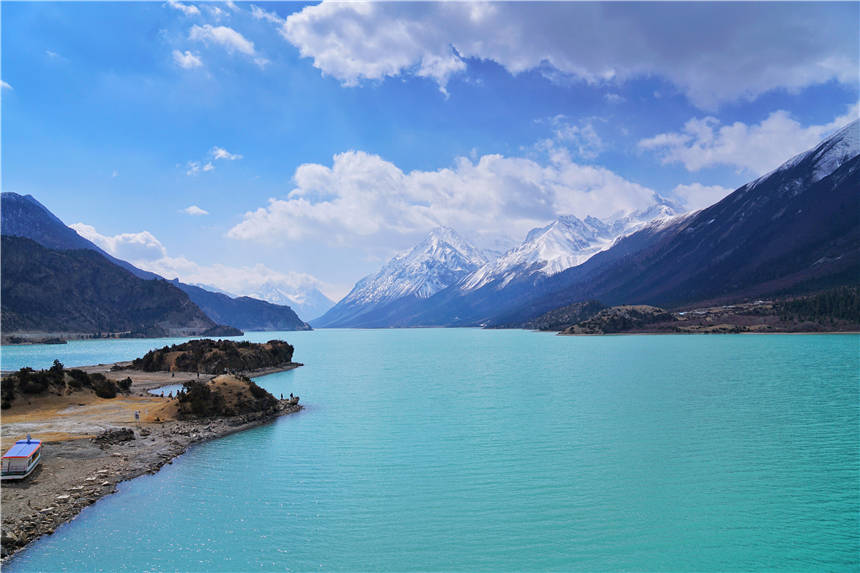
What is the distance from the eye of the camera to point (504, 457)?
3597cm

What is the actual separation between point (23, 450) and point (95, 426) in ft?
48.4

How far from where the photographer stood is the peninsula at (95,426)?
A: 90.6 feet

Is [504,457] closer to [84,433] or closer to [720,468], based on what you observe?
[720,468]

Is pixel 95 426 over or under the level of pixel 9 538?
over

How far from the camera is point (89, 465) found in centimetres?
3459

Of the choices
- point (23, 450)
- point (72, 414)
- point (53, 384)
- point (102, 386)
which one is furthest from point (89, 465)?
point (102, 386)

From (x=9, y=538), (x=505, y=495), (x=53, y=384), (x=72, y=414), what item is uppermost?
(x=53, y=384)

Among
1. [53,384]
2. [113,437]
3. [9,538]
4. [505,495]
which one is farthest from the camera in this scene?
[53,384]

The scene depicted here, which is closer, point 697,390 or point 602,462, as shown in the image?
point 602,462

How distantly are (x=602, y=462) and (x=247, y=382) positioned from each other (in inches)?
1635

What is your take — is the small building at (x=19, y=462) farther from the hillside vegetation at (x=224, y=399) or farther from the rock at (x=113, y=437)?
the hillside vegetation at (x=224, y=399)

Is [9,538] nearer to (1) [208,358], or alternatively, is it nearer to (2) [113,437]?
(2) [113,437]

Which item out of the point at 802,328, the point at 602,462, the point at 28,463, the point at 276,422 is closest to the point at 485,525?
the point at 602,462

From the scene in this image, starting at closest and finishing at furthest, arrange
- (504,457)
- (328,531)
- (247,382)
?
(328,531)
(504,457)
(247,382)
